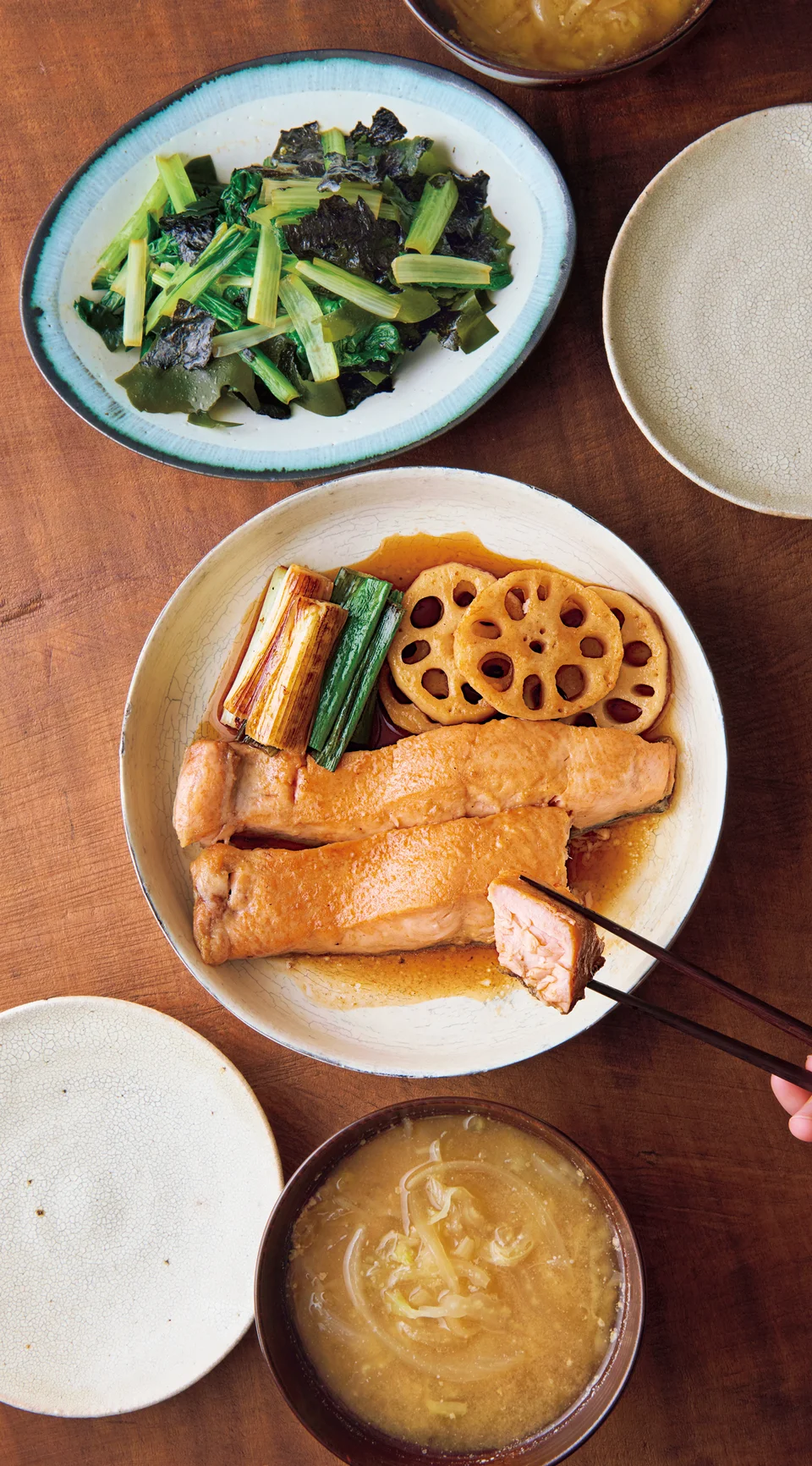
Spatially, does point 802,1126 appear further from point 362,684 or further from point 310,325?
point 310,325

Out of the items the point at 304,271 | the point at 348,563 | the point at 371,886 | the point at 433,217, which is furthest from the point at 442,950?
the point at 433,217

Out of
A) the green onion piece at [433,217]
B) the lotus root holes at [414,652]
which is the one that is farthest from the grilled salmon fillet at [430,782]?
the green onion piece at [433,217]

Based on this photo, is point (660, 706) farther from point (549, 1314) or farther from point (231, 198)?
point (231, 198)

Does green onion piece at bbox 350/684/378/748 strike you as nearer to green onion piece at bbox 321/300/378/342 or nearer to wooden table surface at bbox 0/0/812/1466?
wooden table surface at bbox 0/0/812/1466

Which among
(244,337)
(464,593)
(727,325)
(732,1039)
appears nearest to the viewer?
(732,1039)

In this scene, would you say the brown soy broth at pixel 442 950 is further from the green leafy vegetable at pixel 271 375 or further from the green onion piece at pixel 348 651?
the green leafy vegetable at pixel 271 375

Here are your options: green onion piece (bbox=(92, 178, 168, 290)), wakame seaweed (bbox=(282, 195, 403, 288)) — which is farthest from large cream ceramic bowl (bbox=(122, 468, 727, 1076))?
green onion piece (bbox=(92, 178, 168, 290))
